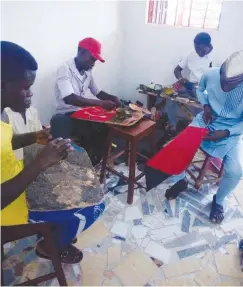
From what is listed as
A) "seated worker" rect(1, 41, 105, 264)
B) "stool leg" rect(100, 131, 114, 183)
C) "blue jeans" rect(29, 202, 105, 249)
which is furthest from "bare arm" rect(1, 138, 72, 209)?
"stool leg" rect(100, 131, 114, 183)

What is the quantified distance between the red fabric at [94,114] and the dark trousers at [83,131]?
13 cm

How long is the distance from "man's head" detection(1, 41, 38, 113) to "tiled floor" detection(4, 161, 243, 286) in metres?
1.32

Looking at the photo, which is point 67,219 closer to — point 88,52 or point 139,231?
point 139,231

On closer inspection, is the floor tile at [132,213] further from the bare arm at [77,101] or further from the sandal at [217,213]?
the bare arm at [77,101]

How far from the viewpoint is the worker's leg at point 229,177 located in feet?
8.05

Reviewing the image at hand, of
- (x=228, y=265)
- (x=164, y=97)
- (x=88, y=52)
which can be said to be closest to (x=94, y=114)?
(x=88, y=52)

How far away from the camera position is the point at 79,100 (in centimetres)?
275

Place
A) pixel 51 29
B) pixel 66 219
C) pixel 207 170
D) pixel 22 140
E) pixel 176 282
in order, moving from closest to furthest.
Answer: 1. pixel 66 219
2. pixel 22 140
3. pixel 176 282
4. pixel 51 29
5. pixel 207 170

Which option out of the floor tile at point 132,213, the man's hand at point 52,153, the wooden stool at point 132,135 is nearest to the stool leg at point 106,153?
the wooden stool at point 132,135

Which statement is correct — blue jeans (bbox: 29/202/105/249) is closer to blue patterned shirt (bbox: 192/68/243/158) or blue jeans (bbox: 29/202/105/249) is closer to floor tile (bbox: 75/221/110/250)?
floor tile (bbox: 75/221/110/250)

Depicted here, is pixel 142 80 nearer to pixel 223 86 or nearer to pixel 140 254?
pixel 223 86

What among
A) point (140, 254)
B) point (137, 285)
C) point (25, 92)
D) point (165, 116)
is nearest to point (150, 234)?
point (140, 254)

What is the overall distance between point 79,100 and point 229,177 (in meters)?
1.62

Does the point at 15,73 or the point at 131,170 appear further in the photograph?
the point at 131,170
